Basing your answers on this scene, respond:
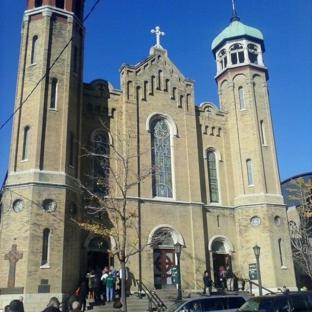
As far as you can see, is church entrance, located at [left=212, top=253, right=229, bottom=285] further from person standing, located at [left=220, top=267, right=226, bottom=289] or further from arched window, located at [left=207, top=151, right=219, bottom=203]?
arched window, located at [left=207, top=151, right=219, bottom=203]

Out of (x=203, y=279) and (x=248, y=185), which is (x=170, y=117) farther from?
(x=203, y=279)

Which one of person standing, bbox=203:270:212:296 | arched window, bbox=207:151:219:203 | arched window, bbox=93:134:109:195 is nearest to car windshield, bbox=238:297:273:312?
person standing, bbox=203:270:212:296

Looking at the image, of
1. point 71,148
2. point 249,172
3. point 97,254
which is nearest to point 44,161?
point 71,148

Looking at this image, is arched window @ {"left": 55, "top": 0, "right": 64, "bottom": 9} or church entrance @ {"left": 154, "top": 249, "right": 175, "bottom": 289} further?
arched window @ {"left": 55, "top": 0, "right": 64, "bottom": 9}

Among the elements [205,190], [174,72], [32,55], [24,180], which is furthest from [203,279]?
[32,55]

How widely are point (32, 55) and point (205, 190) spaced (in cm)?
1353

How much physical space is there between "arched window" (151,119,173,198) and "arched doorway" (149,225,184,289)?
2401 mm

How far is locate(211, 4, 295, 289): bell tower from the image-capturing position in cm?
2520

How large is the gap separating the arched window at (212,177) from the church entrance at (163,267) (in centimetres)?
505

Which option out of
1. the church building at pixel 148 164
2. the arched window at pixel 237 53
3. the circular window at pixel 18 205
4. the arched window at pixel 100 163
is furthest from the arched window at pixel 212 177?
the circular window at pixel 18 205

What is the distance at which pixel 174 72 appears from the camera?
28.9 meters

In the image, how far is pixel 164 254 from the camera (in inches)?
948

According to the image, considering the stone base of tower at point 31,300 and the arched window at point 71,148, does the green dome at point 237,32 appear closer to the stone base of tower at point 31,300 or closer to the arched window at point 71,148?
the arched window at point 71,148

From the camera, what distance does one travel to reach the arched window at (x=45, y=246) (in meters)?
18.9
